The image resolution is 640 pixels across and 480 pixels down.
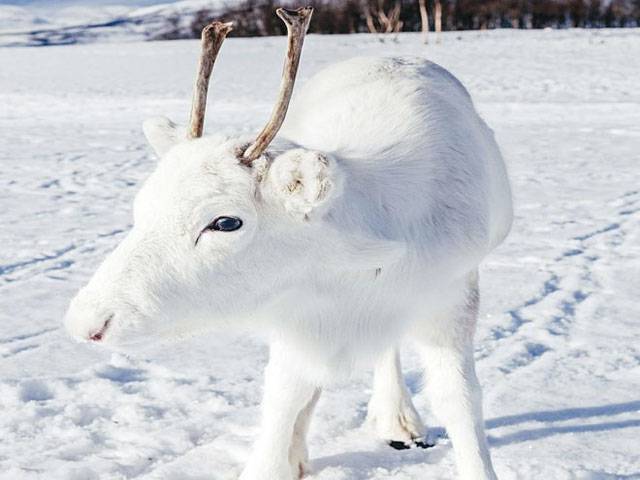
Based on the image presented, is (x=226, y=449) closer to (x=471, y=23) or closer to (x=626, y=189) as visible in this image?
(x=626, y=189)

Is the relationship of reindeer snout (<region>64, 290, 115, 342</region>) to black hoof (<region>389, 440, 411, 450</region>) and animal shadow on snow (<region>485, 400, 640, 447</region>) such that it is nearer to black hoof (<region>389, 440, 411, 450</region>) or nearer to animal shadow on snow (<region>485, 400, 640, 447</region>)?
black hoof (<region>389, 440, 411, 450</region>)

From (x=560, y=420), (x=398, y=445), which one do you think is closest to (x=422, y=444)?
(x=398, y=445)

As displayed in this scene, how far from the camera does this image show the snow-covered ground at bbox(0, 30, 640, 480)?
348 centimetres

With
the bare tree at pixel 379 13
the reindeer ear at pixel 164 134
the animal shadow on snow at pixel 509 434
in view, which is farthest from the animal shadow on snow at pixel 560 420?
the bare tree at pixel 379 13

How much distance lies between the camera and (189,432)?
12.0ft

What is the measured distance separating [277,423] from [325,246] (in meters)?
0.93

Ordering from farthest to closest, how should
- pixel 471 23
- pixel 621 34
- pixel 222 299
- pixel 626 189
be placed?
1. pixel 471 23
2. pixel 621 34
3. pixel 626 189
4. pixel 222 299

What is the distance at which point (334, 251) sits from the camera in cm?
262

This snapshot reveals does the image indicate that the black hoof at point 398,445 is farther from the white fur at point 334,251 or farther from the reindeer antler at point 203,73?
the reindeer antler at point 203,73

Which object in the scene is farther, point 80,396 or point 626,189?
point 626,189

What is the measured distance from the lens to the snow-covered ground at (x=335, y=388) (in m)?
3.48

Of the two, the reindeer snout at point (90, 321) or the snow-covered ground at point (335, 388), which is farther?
the snow-covered ground at point (335, 388)

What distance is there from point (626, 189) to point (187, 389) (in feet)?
19.6

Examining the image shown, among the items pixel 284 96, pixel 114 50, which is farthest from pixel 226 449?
pixel 114 50
